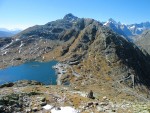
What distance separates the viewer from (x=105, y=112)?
152 feet

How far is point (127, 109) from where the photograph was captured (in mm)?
48156

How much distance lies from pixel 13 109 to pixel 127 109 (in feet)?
69.3

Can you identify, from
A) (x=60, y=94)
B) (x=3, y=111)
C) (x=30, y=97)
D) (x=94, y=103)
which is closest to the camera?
(x=3, y=111)

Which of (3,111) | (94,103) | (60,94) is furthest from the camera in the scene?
(60,94)

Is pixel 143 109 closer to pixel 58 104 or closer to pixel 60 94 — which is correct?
pixel 58 104

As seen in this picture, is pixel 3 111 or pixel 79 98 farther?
pixel 79 98

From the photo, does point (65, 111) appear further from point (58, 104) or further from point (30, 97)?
point (30, 97)

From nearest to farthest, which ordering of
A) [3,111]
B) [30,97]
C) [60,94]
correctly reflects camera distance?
[3,111] → [30,97] → [60,94]

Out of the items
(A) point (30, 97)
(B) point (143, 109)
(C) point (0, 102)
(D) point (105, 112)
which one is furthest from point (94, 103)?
(C) point (0, 102)

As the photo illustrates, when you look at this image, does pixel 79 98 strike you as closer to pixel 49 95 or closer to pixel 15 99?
pixel 49 95

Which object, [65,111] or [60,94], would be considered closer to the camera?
[65,111]

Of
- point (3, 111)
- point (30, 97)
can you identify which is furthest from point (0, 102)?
point (30, 97)

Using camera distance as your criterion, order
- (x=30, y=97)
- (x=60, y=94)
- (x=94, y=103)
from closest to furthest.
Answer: (x=94, y=103), (x=30, y=97), (x=60, y=94)

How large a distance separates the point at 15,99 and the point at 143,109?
24.5m
